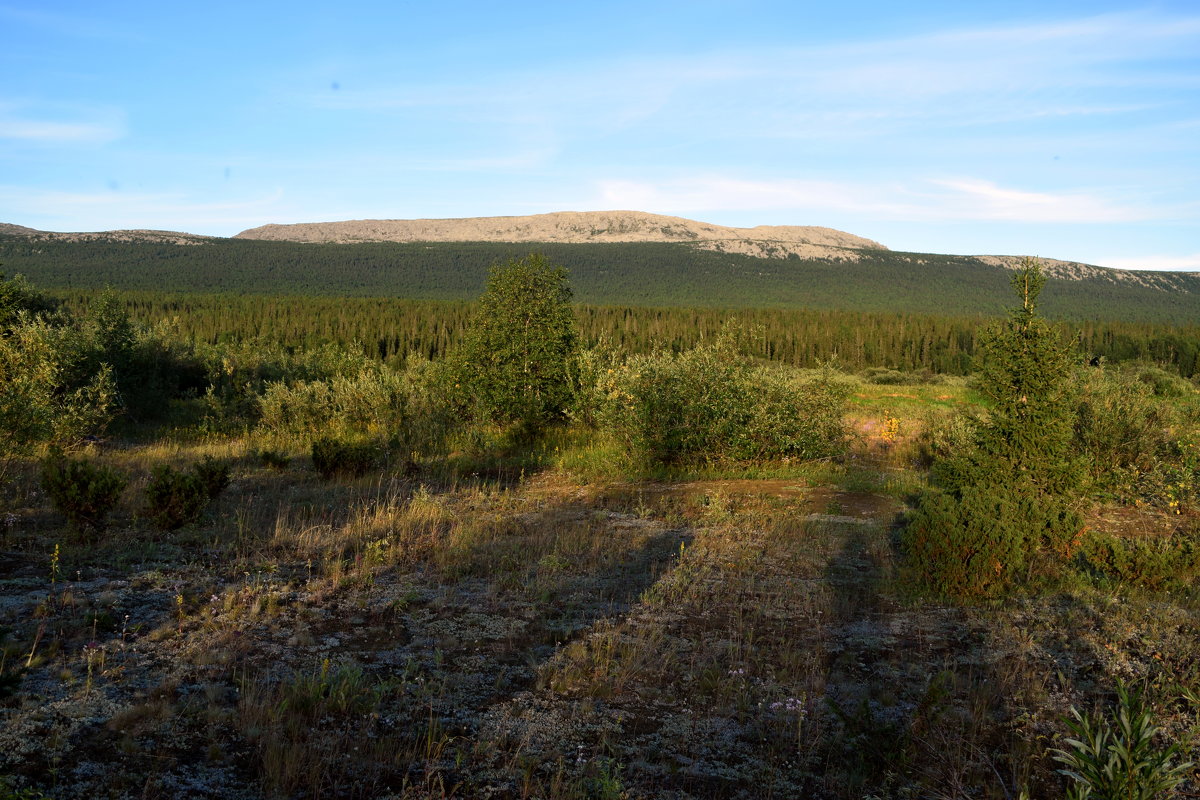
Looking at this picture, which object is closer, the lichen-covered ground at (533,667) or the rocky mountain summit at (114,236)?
the lichen-covered ground at (533,667)

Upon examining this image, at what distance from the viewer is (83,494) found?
25.6 ft

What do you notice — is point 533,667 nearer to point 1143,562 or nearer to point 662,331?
point 1143,562

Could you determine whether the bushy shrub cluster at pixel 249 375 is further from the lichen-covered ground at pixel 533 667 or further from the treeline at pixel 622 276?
the treeline at pixel 622 276

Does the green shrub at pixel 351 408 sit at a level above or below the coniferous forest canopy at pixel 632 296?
below

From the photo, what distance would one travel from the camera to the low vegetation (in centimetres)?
388

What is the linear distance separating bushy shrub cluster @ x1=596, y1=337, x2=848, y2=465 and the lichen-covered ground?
539cm

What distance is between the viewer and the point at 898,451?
16.6m

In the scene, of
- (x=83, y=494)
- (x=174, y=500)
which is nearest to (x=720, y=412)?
(x=174, y=500)

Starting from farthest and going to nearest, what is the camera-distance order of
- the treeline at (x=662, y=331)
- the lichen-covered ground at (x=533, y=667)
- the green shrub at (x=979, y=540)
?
the treeline at (x=662, y=331) → the green shrub at (x=979, y=540) → the lichen-covered ground at (x=533, y=667)

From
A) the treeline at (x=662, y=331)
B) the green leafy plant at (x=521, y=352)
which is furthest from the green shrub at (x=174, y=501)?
the treeline at (x=662, y=331)

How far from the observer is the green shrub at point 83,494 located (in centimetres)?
777

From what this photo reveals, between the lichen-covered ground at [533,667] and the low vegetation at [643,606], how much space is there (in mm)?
26

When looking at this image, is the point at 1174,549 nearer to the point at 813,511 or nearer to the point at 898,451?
the point at 813,511

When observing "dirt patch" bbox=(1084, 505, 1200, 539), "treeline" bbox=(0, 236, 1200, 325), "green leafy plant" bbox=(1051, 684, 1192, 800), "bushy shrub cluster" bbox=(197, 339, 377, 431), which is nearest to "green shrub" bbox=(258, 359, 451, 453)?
"bushy shrub cluster" bbox=(197, 339, 377, 431)
